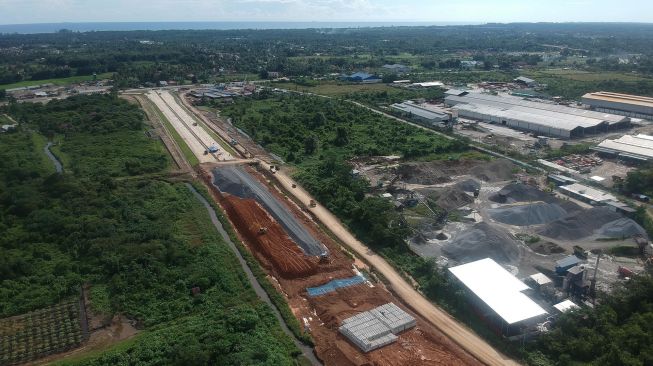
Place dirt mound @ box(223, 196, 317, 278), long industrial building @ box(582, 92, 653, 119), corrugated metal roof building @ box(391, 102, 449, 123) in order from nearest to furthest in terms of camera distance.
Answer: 1. dirt mound @ box(223, 196, 317, 278)
2. corrugated metal roof building @ box(391, 102, 449, 123)
3. long industrial building @ box(582, 92, 653, 119)

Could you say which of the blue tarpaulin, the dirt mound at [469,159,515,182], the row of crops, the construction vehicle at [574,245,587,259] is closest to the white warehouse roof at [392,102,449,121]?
the dirt mound at [469,159,515,182]

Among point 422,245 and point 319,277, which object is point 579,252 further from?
point 319,277

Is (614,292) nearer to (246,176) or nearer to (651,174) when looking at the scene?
(651,174)

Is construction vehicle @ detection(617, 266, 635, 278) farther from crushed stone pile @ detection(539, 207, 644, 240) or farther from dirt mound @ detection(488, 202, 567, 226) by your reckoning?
dirt mound @ detection(488, 202, 567, 226)

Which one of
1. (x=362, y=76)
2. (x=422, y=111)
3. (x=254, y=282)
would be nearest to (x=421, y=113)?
(x=422, y=111)

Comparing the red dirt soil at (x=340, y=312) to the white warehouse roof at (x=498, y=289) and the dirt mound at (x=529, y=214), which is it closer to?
the white warehouse roof at (x=498, y=289)

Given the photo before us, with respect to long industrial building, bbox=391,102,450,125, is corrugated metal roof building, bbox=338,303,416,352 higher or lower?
lower

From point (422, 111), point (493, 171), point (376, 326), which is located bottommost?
point (376, 326)
